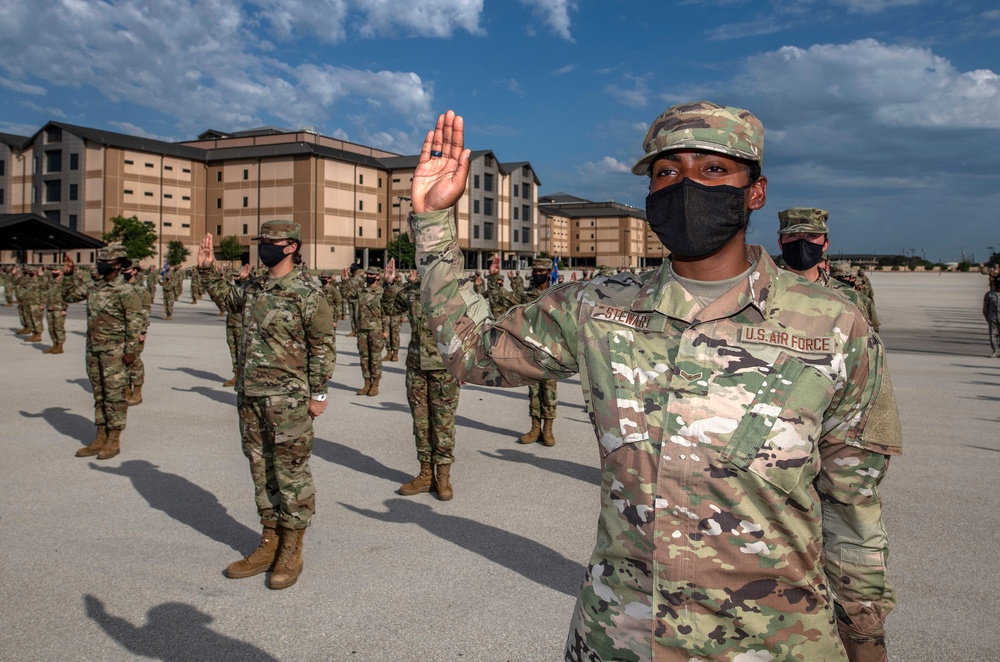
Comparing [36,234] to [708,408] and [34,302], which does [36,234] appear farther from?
[708,408]

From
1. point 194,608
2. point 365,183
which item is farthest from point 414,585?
point 365,183

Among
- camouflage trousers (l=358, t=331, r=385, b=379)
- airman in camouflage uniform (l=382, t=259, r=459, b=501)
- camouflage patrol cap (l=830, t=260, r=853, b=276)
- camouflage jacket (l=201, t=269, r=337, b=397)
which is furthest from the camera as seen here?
camouflage trousers (l=358, t=331, r=385, b=379)

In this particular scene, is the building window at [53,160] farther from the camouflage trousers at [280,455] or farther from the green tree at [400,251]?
the camouflage trousers at [280,455]

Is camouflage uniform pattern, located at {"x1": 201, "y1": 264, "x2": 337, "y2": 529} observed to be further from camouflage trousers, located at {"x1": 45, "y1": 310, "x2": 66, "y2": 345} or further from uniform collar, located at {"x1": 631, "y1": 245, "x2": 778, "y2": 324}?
camouflage trousers, located at {"x1": 45, "y1": 310, "x2": 66, "y2": 345}

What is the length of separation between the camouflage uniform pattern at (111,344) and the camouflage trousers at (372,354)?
4.35m

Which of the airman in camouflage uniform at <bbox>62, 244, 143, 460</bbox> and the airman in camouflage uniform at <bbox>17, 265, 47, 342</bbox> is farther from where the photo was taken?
the airman in camouflage uniform at <bbox>17, 265, 47, 342</bbox>

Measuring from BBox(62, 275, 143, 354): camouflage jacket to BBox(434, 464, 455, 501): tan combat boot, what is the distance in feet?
13.2

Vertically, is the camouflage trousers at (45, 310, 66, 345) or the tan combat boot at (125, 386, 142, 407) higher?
the camouflage trousers at (45, 310, 66, 345)

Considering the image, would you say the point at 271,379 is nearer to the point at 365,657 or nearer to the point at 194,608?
the point at 194,608

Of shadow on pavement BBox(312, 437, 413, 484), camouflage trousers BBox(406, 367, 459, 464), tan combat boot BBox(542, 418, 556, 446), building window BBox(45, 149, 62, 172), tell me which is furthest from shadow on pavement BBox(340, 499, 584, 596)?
building window BBox(45, 149, 62, 172)

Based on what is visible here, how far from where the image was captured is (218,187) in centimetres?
7019

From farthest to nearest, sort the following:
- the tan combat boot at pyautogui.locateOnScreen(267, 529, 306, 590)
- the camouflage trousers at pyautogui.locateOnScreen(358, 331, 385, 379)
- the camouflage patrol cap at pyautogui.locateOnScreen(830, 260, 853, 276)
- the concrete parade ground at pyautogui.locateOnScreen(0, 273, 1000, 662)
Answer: the camouflage trousers at pyautogui.locateOnScreen(358, 331, 385, 379), the camouflage patrol cap at pyautogui.locateOnScreen(830, 260, 853, 276), the tan combat boot at pyautogui.locateOnScreen(267, 529, 306, 590), the concrete parade ground at pyautogui.locateOnScreen(0, 273, 1000, 662)

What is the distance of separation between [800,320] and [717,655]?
0.89 metres

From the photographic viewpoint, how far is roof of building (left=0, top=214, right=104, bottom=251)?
1994 cm
